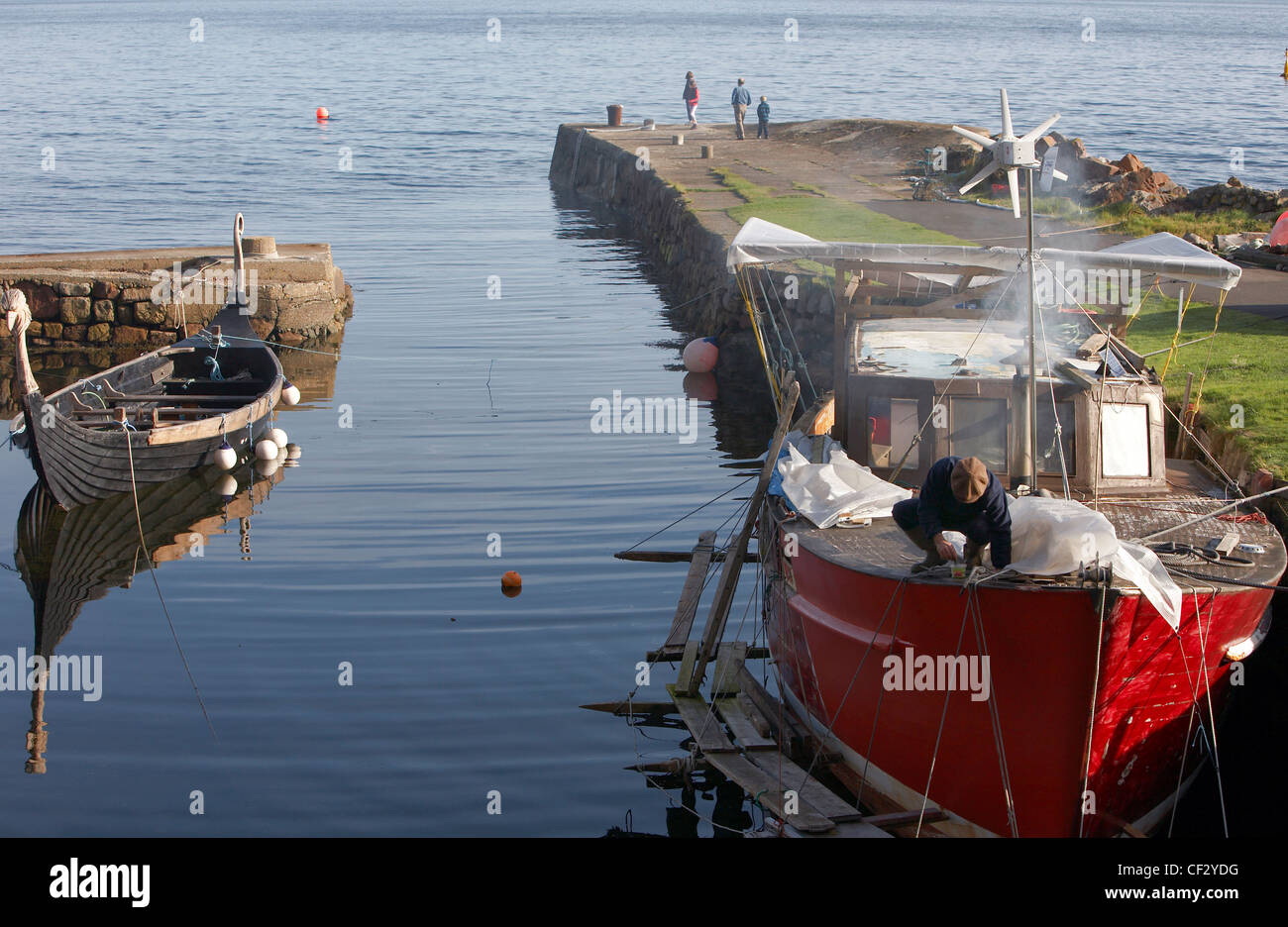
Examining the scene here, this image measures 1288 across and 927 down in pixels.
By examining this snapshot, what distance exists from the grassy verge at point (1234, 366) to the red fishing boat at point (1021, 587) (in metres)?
1.21

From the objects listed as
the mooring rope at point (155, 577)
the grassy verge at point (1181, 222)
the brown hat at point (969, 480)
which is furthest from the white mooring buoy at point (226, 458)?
the grassy verge at point (1181, 222)

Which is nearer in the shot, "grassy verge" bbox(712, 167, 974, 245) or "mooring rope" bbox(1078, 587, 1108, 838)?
"mooring rope" bbox(1078, 587, 1108, 838)

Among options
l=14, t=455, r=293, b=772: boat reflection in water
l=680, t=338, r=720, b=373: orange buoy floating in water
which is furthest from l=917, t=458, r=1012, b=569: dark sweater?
l=680, t=338, r=720, b=373: orange buoy floating in water

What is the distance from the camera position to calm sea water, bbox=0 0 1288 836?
11.3m

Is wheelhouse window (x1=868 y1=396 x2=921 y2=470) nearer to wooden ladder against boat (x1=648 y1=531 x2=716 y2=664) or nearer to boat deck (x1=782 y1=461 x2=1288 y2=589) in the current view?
boat deck (x1=782 y1=461 x2=1288 y2=589)

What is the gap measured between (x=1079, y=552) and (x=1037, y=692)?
1169 millimetres

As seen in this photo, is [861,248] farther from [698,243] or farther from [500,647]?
[698,243]

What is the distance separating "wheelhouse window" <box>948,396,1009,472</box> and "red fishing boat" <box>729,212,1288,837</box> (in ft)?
0.07

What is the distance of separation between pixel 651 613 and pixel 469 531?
344 cm

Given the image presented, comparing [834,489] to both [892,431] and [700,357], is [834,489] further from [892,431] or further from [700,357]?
[700,357]

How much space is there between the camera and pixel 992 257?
43.8ft

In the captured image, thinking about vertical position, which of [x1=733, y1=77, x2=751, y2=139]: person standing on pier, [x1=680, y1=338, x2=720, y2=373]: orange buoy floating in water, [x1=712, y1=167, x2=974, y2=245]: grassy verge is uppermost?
[x1=733, y1=77, x2=751, y2=139]: person standing on pier

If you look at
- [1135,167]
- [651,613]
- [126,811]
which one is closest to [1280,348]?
[651,613]

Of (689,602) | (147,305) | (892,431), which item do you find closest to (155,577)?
(689,602)
